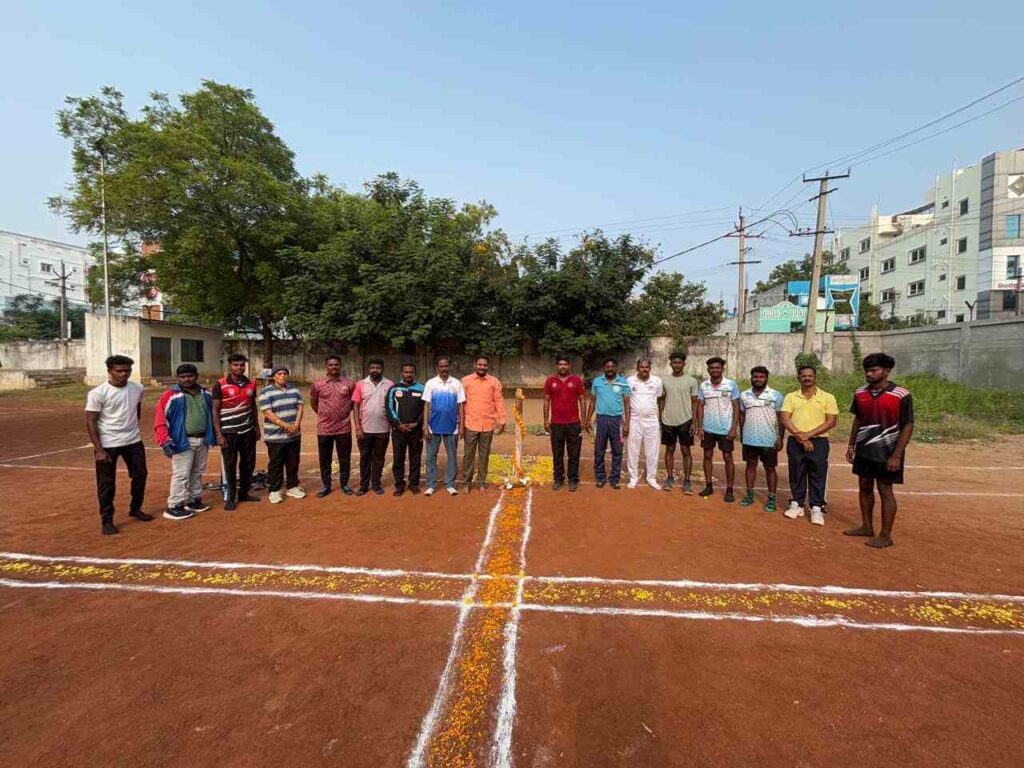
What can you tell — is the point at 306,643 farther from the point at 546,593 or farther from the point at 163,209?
the point at 163,209

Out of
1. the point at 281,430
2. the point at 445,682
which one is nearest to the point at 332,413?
the point at 281,430

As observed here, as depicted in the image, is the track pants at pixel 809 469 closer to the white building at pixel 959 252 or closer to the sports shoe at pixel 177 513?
the sports shoe at pixel 177 513

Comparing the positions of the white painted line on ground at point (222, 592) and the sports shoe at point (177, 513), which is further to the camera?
the sports shoe at point (177, 513)

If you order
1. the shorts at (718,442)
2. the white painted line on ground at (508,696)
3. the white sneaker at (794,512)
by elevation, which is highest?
the shorts at (718,442)

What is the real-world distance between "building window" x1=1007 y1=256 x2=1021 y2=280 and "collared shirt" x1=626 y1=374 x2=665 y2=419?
120ft

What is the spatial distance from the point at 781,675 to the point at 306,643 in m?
2.93

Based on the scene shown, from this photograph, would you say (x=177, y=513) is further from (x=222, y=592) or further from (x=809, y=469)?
(x=809, y=469)

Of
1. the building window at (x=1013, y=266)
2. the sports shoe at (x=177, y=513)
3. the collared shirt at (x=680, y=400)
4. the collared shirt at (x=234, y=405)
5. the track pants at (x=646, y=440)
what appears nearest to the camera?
the sports shoe at (x=177, y=513)

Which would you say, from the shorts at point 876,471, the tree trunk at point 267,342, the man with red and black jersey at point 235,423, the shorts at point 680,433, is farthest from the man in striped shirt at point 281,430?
the tree trunk at point 267,342

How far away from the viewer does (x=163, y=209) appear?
19781 mm

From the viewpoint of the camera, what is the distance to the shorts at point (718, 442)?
6.00 m

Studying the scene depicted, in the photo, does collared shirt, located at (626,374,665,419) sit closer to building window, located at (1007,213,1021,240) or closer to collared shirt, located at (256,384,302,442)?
collared shirt, located at (256,384,302,442)

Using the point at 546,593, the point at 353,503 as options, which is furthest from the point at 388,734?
the point at 353,503

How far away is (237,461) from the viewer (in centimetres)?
612
